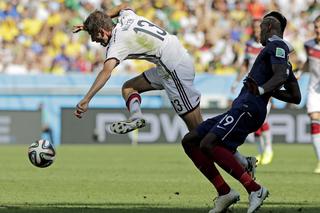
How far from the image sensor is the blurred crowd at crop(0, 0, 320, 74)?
27.0m

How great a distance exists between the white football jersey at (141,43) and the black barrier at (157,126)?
46.2ft

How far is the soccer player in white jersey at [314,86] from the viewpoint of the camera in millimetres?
15852

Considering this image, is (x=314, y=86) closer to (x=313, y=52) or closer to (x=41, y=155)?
(x=313, y=52)

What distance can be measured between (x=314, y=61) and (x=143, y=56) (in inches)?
250

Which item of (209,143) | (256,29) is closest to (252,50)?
(256,29)

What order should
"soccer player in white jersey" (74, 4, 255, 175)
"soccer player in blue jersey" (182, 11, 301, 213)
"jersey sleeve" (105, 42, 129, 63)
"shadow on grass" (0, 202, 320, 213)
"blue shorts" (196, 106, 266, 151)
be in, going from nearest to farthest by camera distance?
1. "soccer player in blue jersey" (182, 11, 301, 213)
2. "blue shorts" (196, 106, 266, 151)
3. "shadow on grass" (0, 202, 320, 213)
4. "jersey sleeve" (105, 42, 129, 63)
5. "soccer player in white jersey" (74, 4, 255, 175)

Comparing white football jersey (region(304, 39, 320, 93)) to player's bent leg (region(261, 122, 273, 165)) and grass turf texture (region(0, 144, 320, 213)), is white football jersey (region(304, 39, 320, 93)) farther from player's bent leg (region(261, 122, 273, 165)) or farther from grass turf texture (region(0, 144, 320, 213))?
player's bent leg (region(261, 122, 273, 165))

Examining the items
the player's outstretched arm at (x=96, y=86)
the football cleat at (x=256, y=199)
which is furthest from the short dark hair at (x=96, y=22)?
the football cleat at (x=256, y=199)

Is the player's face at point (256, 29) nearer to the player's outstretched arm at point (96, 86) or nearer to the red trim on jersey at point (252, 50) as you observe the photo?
the red trim on jersey at point (252, 50)

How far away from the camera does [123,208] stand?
951 centimetres

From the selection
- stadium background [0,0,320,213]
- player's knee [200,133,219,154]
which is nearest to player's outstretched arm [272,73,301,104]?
player's knee [200,133,219,154]

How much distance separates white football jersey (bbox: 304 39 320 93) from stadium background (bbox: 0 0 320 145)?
8.70 m

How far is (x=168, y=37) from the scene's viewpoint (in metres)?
10.7

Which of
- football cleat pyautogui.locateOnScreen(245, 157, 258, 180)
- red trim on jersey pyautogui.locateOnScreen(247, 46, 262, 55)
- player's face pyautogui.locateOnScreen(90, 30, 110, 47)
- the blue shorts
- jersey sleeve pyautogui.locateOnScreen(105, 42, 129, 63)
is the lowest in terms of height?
football cleat pyautogui.locateOnScreen(245, 157, 258, 180)
